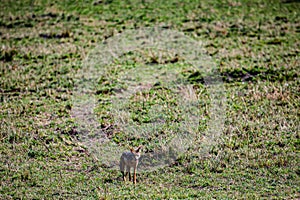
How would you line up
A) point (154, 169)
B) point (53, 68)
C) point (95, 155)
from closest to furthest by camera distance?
point (154, 169) → point (95, 155) → point (53, 68)

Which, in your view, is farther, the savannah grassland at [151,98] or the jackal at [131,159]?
the savannah grassland at [151,98]

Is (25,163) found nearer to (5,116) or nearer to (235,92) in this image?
(5,116)

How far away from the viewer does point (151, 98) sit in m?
17.0

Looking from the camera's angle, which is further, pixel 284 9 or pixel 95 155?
pixel 284 9

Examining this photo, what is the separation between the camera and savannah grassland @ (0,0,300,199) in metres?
12.0

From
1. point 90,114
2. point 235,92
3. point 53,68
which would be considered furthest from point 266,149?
point 53,68

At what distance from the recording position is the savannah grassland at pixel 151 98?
11984 millimetres

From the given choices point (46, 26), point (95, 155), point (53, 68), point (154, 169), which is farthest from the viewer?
point (46, 26)

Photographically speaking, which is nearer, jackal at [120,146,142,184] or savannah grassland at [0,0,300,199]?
jackal at [120,146,142,184]

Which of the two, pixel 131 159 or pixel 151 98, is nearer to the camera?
pixel 131 159

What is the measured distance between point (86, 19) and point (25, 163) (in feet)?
42.8

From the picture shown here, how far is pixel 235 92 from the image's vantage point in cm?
1731

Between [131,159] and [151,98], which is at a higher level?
[151,98]

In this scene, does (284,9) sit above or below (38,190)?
above
